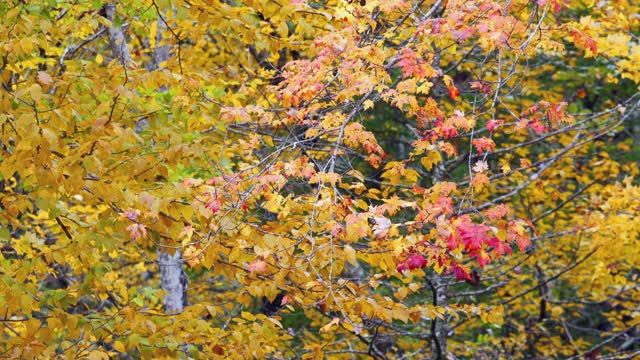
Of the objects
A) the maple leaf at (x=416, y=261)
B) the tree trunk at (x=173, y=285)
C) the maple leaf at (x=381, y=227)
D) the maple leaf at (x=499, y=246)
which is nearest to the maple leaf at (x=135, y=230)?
the maple leaf at (x=381, y=227)

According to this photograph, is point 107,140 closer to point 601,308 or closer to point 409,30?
point 409,30

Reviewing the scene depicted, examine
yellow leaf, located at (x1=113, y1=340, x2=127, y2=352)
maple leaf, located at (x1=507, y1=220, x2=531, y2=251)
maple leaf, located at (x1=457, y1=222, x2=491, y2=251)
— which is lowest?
yellow leaf, located at (x1=113, y1=340, x2=127, y2=352)

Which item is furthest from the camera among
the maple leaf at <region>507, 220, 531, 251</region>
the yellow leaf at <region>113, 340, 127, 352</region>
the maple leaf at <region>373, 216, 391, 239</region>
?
the yellow leaf at <region>113, 340, 127, 352</region>

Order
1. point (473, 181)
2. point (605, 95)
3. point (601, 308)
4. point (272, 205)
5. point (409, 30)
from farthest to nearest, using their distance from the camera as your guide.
Answer: point (601, 308), point (605, 95), point (409, 30), point (473, 181), point (272, 205)

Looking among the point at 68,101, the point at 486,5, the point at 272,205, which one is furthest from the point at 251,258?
the point at 486,5

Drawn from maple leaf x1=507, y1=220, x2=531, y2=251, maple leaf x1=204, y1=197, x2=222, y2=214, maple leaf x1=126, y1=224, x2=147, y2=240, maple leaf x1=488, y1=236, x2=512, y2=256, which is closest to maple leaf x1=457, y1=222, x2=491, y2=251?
maple leaf x1=488, y1=236, x2=512, y2=256

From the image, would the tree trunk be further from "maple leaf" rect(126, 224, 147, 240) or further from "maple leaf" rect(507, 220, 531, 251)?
"maple leaf" rect(507, 220, 531, 251)

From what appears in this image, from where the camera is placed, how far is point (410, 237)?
14.6ft

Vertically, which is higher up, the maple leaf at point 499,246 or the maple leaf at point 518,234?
the maple leaf at point 499,246

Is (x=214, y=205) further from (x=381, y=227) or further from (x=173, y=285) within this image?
(x=173, y=285)

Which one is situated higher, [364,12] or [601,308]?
[364,12]

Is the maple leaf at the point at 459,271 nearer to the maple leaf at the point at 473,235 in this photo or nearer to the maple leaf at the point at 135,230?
the maple leaf at the point at 473,235

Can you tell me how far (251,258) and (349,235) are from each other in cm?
118

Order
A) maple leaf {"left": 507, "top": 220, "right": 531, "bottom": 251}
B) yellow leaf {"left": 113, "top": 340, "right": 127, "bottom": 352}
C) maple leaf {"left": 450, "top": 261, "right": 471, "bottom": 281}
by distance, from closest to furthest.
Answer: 1. maple leaf {"left": 507, "top": 220, "right": 531, "bottom": 251}
2. maple leaf {"left": 450, "top": 261, "right": 471, "bottom": 281}
3. yellow leaf {"left": 113, "top": 340, "right": 127, "bottom": 352}
